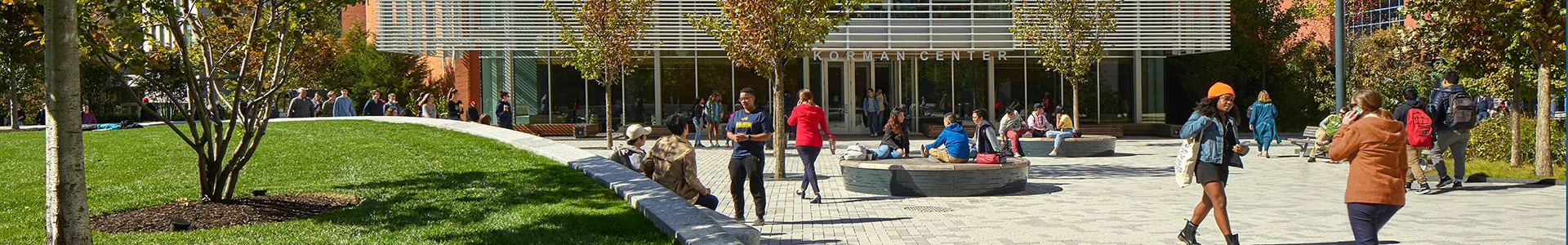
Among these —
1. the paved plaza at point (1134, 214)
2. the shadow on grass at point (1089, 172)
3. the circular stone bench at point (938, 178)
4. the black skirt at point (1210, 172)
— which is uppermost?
the black skirt at point (1210, 172)

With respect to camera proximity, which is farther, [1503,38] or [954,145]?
[1503,38]

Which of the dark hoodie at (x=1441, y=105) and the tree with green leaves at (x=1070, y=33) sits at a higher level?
the tree with green leaves at (x=1070, y=33)

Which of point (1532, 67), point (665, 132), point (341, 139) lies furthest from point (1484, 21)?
point (665, 132)

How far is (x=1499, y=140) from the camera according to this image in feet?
49.9

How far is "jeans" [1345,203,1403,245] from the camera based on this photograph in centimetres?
633

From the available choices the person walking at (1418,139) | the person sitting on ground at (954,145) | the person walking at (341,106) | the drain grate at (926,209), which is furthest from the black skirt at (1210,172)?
the person walking at (341,106)

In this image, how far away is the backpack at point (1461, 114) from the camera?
12.2 meters

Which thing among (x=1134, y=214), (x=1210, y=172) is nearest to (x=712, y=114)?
(x=1134, y=214)

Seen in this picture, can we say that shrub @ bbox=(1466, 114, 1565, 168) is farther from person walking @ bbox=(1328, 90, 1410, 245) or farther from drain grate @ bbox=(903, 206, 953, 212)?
person walking @ bbox=(1328, 90, 1410, 245)

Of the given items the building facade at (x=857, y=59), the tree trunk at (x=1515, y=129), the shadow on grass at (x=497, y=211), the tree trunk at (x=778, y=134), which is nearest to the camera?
the shadow on grass at (x=497, y=211)

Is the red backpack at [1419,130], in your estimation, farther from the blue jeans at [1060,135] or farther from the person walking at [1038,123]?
the person walking at [1038,123]

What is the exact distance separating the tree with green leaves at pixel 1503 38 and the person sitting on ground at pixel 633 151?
8872 millimetres

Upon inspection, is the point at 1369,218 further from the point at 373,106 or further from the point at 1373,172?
the point at 373,106

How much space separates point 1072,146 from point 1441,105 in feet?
21.1
